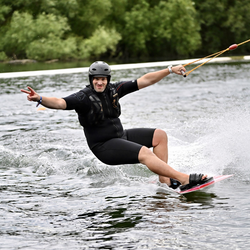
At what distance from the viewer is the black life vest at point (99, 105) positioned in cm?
573

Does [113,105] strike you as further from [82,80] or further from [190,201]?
[82,80]

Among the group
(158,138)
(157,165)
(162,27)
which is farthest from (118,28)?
(157,165)

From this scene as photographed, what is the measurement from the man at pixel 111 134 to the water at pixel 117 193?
280 mm

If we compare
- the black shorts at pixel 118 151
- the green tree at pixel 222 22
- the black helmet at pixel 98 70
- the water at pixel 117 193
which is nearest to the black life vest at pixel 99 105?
the black helmet at pixel 98 70

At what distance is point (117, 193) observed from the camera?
229 inches

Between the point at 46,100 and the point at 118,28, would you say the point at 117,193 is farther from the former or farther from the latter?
the point at 118,28

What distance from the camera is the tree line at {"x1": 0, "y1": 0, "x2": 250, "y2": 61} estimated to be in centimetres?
4056

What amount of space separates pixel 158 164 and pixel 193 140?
3.29m

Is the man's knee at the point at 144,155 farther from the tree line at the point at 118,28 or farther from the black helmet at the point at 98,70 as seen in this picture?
the tree line at the point at 118,28

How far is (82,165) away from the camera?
7.34 m

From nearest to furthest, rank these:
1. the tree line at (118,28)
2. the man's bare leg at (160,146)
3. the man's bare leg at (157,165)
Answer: the man's bare leg at (157,165)
the man's bare leg at (160,146)
the tree line at (118,28)

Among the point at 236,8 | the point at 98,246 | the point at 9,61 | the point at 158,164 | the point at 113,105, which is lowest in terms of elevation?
the point at 98,246

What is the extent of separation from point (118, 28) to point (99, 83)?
145 ft

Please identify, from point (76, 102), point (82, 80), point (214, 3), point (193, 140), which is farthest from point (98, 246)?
point (214, 3)
